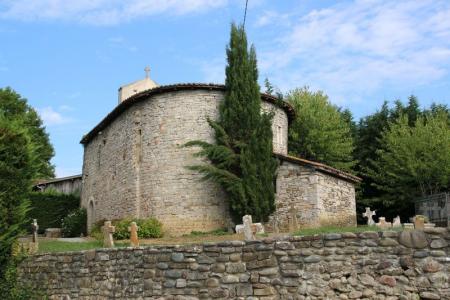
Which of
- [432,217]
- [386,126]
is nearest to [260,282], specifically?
[432,217]

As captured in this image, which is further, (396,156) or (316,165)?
(396,156)

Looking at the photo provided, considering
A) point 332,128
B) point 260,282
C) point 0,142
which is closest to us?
point 260,282

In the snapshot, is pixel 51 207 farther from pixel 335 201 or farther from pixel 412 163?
pixel 412 163

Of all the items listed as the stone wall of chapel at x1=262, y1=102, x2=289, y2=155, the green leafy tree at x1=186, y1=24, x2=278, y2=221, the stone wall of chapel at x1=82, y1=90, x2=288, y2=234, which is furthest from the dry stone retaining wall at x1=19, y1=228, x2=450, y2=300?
the stone wall of chapel at x1=262, y1=102, x2=289, y2=155

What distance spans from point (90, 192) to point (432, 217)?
18985mm

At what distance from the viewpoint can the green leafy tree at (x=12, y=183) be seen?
A: 8758 millimetres

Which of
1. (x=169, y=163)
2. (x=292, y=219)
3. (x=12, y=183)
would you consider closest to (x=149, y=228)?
(x=169, y=163)

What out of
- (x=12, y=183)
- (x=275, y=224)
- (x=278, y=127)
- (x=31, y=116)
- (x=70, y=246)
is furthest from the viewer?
(x=31, y=116)

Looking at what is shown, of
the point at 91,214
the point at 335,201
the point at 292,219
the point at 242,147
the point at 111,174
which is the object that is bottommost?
the point at 292,219

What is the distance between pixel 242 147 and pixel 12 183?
12555mm

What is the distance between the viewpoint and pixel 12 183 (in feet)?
29.4

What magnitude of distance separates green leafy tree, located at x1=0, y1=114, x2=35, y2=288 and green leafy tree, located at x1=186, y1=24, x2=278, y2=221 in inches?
453

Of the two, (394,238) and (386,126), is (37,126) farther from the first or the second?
(394,238)

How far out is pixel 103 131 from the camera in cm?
2753
